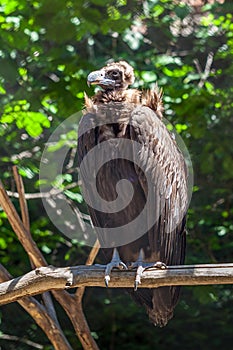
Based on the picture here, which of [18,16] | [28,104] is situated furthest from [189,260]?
[18,16]

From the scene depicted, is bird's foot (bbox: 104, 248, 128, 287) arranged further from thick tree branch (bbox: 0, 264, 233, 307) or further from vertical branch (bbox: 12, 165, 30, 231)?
vertical branch (bbox: 12, 165, 30, 231)

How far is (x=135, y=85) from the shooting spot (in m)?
5.64

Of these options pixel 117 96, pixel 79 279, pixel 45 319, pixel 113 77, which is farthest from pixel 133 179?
pixel 45 319

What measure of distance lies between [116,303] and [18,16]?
272 cm

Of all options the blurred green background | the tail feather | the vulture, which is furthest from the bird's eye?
the tail feather

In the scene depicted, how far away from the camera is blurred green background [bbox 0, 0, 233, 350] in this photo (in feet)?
16.6

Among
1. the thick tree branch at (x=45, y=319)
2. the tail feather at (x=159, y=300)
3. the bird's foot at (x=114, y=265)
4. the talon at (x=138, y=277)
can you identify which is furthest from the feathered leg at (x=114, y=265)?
the thick tree branch at (x=45, y=319)

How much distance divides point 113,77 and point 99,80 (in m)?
0.13

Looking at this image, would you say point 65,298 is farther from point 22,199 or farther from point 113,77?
point 113,77

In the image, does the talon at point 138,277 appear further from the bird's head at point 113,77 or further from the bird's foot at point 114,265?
the bird's head at point 113,77

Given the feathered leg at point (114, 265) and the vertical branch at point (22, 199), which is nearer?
the feathered leg at point (114, 265)

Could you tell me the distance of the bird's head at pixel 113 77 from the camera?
4449 millimetres

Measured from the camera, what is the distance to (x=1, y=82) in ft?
16.8

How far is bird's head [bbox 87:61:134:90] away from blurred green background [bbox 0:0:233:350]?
0.44m
